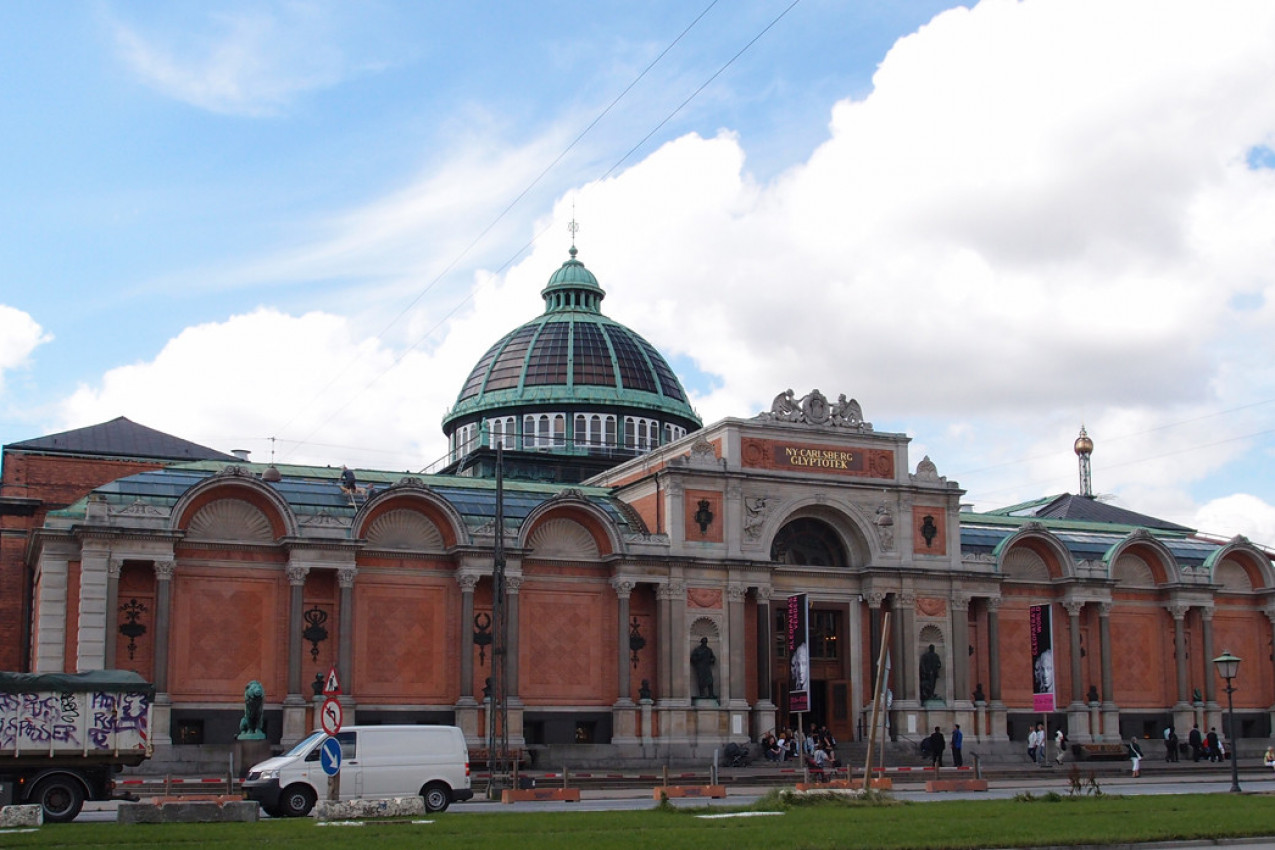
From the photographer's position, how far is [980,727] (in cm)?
6925

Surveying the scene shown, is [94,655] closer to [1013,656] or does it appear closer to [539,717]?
[539,717]

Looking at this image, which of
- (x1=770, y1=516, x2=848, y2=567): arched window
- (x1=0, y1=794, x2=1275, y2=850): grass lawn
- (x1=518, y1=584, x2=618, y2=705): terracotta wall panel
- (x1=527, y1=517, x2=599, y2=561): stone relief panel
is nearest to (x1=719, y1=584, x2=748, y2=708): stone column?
(x1=770, y1=516, x2=848, y2=567): arched window

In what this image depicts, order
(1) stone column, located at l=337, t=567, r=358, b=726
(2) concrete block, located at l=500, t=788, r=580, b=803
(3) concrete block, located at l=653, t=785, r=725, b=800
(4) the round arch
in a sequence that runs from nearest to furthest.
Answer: (2) concrete block, located at l=500, t=788, r=580, b=803 < (3) concrete block, located at l=653, t=785, r=725, b=800 < (4) the round arch < (1) stone column, located at l=337, t=567, r=358, b=726

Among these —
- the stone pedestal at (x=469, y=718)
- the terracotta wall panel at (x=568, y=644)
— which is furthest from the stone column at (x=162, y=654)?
the terracotta wall panel at (x=568, y=644)

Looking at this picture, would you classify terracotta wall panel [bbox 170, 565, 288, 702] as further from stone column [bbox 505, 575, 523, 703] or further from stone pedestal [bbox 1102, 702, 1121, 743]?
stone pedestal [bbox 1102, 702, 1121, 743]

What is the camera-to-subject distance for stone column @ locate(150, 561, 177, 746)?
5447cm

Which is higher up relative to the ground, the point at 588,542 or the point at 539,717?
the point at 588,542

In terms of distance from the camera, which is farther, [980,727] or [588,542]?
[980,727]

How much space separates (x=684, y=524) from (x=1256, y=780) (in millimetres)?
24069

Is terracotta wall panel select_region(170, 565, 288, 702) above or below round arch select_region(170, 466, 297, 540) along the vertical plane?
below

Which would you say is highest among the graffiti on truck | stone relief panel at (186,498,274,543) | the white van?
stone relief panel at (186,498,274,543)

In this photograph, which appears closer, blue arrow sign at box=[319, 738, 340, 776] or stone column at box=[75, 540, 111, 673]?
blue arrow sign at box=[319, 738, 340, 776]

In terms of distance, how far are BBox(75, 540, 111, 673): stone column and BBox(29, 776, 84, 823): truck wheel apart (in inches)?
786

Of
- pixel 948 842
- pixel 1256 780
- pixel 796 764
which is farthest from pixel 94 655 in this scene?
pixel 1256 780
